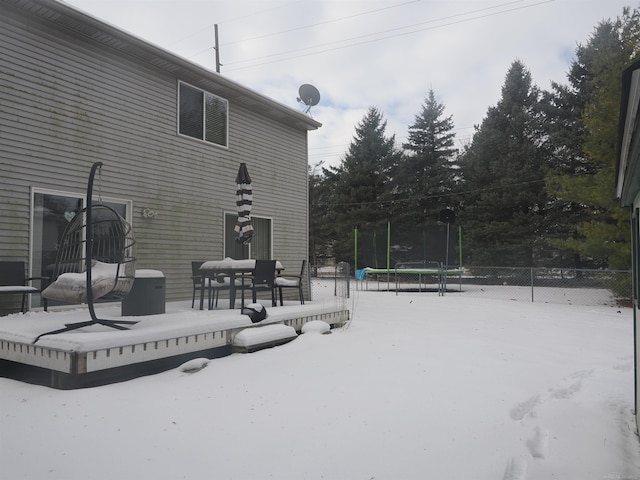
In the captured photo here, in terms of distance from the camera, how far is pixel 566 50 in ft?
59.3

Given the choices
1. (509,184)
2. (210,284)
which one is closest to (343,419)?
(210,284)

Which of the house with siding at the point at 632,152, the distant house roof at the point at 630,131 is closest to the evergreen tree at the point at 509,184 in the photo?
the house with siding at the point at 632,152

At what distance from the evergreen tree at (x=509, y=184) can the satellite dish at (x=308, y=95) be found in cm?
1072

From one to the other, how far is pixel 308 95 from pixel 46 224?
7007 millimetres

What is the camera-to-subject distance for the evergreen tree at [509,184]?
17938mm

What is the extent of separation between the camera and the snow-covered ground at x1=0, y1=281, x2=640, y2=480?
2.10 metres

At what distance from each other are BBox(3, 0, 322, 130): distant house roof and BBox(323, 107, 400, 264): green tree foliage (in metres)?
13.9

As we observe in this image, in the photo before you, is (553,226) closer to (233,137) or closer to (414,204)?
(414,204)

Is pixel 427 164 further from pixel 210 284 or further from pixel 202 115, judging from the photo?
pixel 210 284

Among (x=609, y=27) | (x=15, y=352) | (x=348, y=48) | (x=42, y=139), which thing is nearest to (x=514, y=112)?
(x=609, y=27)

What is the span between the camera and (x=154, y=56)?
21.5 feet

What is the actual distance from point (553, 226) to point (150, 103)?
16543 mm

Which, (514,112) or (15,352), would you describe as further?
(514,112)

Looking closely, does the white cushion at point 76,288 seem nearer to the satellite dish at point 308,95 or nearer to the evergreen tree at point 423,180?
the satellite dish at point 308,95
